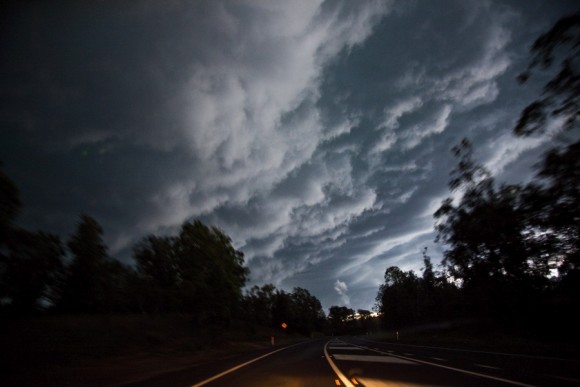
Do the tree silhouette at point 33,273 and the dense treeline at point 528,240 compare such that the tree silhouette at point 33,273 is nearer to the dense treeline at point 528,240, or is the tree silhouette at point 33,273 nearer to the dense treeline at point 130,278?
the dense treeline at point 130,278

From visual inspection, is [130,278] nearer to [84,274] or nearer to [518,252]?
[84,274]

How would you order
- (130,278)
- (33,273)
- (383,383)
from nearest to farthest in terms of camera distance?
(383,383), (33,273), (130,278)

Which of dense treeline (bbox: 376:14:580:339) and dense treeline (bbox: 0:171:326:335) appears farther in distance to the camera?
dense treeline (bbox: 0:171:326:335)

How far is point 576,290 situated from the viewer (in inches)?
495

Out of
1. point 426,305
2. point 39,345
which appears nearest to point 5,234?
point 39,345

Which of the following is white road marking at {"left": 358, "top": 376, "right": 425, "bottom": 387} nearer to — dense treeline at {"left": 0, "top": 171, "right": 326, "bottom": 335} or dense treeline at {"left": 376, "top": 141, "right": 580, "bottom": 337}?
dense treeline at {"left": 376, "top": 141, "right": 580, "bottom": 337}

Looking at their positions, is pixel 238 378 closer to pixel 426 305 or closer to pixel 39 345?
pixel 39 345

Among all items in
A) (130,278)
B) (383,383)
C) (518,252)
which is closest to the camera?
(383,383)

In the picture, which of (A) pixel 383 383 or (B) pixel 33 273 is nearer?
(A) pixel 383 383

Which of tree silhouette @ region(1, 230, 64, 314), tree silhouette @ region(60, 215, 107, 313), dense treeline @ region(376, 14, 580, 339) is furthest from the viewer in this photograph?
tree silhouette @ region(60, 215, 107, 313)

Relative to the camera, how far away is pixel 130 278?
40719 millimetres

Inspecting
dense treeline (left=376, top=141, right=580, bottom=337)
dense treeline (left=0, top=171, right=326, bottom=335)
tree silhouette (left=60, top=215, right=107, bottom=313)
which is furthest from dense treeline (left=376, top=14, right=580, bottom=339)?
tree silhouette (left=60, top=215, right=107, bottom=313)

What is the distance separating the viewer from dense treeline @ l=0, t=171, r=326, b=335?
3375 centimetres

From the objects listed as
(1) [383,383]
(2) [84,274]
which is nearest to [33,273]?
(2) [84,274]
